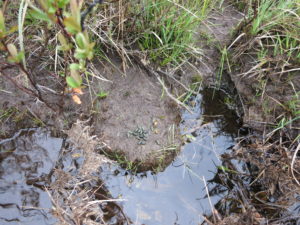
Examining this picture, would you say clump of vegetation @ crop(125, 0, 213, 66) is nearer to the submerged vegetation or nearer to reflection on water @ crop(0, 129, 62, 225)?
the submerged vegetation

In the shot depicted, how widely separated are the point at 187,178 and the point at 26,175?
3.54ft

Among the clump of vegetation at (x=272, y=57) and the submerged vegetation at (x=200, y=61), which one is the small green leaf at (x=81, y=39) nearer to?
the submerged vegetation at (x=200, y=61)

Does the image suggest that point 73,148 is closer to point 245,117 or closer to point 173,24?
point 173,24

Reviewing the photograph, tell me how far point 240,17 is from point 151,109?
1112 millimetres

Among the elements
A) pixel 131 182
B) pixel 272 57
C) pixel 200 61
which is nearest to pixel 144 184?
pixel 131 182

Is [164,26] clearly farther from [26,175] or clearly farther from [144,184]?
Answer: [26,175]

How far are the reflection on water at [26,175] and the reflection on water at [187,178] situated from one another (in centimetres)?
40

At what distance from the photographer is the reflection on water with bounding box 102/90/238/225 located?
2043 mm

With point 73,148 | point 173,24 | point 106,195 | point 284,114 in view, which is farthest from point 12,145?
point 284,114

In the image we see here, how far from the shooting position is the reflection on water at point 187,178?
80.4 inches

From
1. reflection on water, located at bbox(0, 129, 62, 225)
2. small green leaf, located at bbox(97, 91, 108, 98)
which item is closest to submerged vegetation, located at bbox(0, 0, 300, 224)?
small green leaf, located at bbox(97, 91, 108, 98)

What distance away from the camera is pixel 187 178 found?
2.16m

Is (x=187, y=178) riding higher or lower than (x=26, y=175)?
lower

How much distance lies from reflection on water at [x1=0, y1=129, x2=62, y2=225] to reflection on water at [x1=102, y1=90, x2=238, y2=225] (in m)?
0.40
